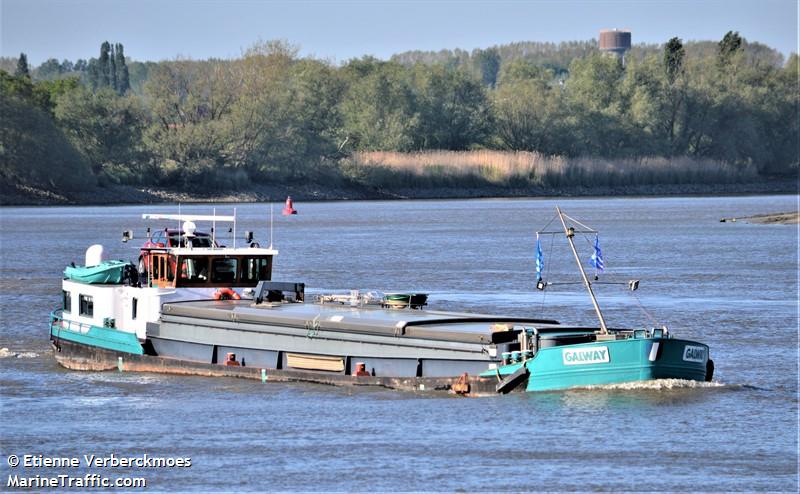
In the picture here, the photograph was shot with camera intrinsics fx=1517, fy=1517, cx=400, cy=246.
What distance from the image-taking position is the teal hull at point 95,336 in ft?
140

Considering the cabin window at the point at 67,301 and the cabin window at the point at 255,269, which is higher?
the cabin window at the point at 255,269

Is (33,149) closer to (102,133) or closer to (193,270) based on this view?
(102,133)

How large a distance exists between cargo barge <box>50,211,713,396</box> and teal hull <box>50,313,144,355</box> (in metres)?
0.04

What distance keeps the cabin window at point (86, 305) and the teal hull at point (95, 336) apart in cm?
40

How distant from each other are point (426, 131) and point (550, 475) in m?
170

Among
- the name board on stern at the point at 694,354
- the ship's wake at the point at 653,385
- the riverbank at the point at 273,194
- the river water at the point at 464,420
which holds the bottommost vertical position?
the riverbank at the point at 273,194

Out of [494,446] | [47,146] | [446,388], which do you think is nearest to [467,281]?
[446,388]

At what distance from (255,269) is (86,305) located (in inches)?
213

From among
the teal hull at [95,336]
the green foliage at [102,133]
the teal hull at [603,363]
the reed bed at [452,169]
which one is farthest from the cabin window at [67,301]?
the reed bed at [452,169]

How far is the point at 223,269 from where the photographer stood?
43625 mm

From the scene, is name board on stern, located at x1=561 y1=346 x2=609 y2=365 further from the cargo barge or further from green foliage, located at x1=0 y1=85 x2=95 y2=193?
green foliage, located at x1=0 y1=85 x2=95 y2=193

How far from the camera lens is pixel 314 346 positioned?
38.6m

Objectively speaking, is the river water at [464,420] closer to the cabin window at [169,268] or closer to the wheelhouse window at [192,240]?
the cabin window at [169,268]

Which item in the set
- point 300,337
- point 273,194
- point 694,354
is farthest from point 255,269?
point 273,194
